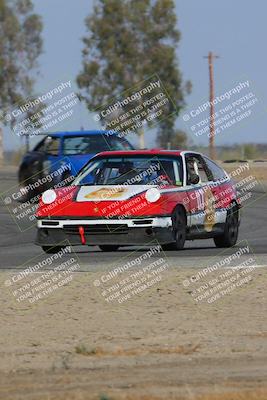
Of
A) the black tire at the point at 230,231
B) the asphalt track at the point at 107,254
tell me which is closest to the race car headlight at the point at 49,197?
the asphalt track at the point at 107,254

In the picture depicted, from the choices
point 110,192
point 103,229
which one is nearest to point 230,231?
point 110,192

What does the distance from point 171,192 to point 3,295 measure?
4173mm

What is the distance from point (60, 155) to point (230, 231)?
8.63 metres

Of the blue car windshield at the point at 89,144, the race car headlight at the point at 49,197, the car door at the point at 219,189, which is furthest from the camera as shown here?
the blue car windshield at the point at 89,144

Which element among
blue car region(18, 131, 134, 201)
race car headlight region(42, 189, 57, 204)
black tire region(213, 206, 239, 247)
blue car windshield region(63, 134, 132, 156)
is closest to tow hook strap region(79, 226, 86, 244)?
race car headlight region(42, 189, 57, 204)

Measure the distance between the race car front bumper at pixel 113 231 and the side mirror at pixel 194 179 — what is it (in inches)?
41.5

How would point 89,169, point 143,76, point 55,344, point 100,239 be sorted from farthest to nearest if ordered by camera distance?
1. point 143,76
2. point 89,169
3. point 100,239
4. point 55,344

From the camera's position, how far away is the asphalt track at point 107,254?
15.4 meters

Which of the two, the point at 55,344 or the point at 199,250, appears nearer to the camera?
the point at 55,344

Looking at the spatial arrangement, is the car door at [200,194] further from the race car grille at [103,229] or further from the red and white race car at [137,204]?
the race car grille at [103,229]

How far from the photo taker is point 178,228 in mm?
16188

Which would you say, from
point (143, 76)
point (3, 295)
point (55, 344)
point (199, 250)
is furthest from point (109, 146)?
point (143, 76)

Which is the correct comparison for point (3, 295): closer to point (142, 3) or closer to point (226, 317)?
point (226, 317)

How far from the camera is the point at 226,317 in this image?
11195 millimetres
